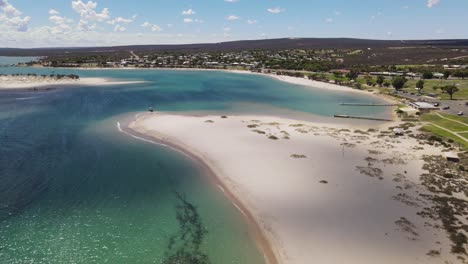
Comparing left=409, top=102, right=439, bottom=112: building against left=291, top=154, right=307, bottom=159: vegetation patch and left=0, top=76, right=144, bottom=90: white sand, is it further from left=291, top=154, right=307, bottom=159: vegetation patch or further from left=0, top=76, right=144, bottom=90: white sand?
left=0, top=76, right=144, bottom=90: white sand

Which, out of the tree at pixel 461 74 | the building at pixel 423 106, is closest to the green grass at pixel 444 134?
the building at pixel 423 106

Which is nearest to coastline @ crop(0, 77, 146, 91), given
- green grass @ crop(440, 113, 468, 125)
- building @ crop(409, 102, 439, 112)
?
building @ crop(409, 102, 439, 112)

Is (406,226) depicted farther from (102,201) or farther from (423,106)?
(423,106)

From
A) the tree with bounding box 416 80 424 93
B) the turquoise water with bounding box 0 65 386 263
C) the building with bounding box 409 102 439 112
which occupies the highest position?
the tree with bounding box 416 80 424 93

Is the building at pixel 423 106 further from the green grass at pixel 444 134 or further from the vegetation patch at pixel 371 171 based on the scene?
the vegetation patch at pixel 371 171

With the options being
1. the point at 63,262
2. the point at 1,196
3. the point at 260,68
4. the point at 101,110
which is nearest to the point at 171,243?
the point at 63,262

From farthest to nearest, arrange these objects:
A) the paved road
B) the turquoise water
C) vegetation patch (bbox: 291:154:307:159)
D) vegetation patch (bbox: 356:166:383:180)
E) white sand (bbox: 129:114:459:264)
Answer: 1. the paved road
2. vegetation patch (bbox: 291:154:307:159)
3. vegetation patch (bbox: 356:166:383:180)
4. white sand (bbox: 129:114:459:264)
5. the turquoise water

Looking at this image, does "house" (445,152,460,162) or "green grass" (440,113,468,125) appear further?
"green grass" (440,113,468,125)
